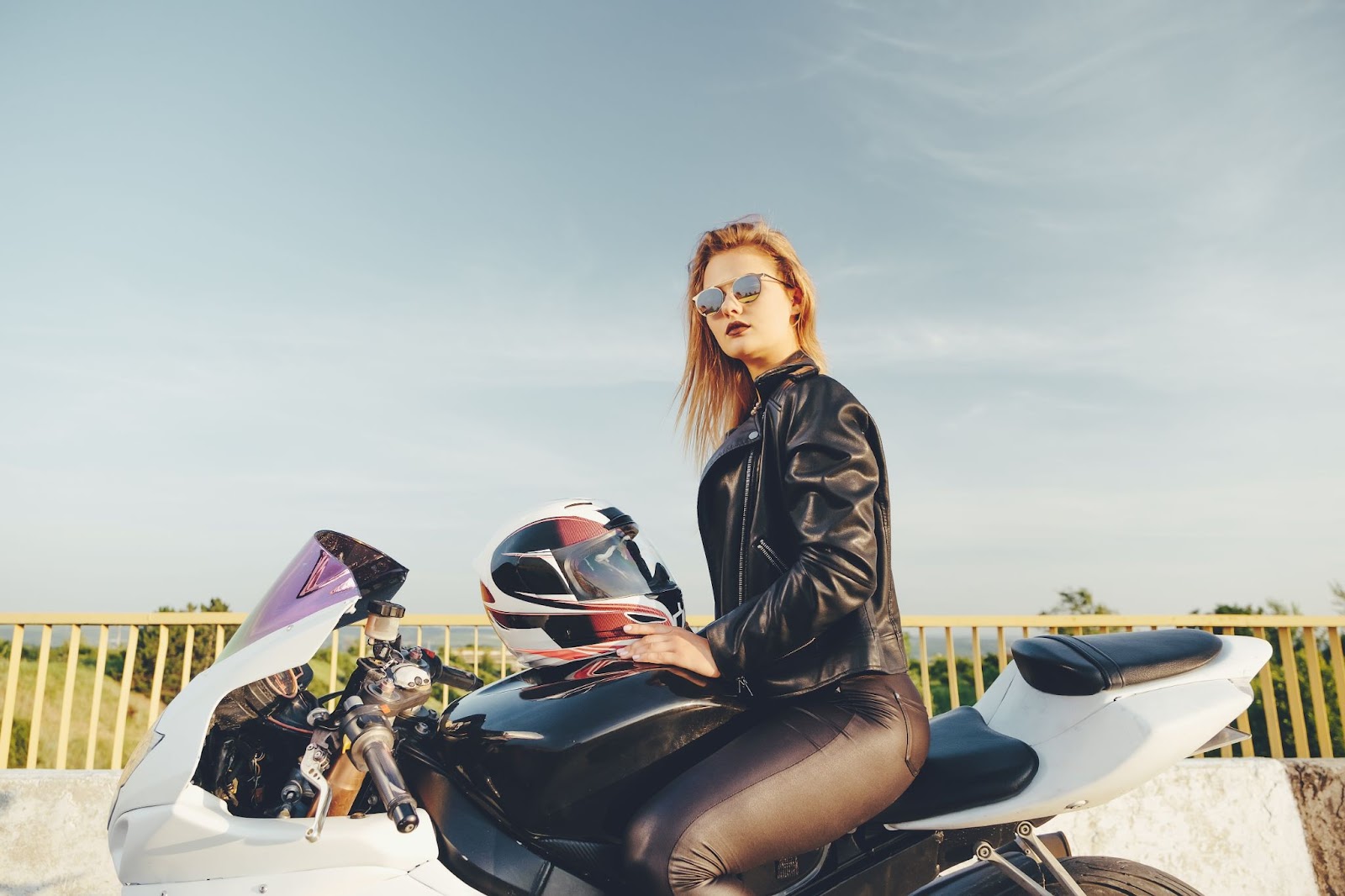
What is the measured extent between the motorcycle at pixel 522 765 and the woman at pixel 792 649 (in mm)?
116

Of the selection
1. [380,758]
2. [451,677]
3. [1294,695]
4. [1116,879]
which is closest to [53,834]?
[451,677]

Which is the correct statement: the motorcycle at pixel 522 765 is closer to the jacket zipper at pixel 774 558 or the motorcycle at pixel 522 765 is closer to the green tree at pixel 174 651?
Result: the jacket zipper at pixel 774 558

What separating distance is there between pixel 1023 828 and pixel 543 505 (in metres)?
1.36

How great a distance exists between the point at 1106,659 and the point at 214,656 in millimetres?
5597

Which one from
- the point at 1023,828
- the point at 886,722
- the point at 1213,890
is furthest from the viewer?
the point at 1213,890

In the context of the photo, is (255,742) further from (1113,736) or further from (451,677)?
(1113,736)

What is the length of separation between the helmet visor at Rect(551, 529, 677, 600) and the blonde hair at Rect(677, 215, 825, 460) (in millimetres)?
784

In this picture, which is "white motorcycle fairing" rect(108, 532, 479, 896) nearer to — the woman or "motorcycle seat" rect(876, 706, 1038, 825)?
the woman

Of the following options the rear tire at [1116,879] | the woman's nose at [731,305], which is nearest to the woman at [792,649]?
the woman's nose at [731,305]

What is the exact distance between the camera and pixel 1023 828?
6.49 feet

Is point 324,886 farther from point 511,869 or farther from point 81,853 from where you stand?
point 81,853

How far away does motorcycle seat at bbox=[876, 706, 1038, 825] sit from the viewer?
6.28 ft

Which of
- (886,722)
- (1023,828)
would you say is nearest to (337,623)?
(886,722)

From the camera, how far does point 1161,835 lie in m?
5.11
